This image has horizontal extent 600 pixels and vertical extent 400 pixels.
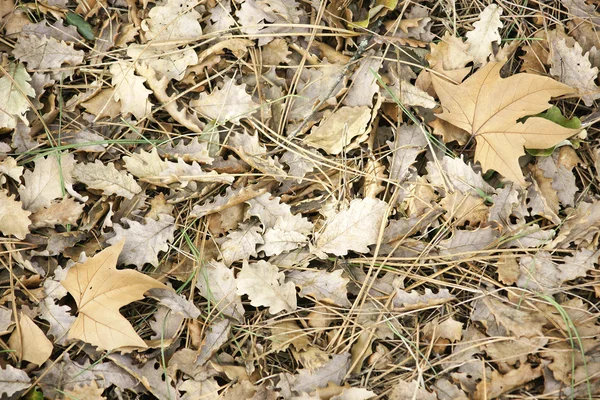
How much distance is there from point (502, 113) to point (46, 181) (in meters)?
2.05

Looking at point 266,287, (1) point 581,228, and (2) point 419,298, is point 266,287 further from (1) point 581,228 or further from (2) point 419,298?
(1) point 581,228

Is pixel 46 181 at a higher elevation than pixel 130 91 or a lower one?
lower

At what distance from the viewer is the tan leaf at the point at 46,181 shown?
7.16 ft

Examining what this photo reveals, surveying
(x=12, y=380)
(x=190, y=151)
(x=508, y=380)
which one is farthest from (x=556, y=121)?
(x=12, y=380)

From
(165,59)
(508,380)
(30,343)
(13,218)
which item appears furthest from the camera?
(165,59)

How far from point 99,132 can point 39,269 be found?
26.7 inches

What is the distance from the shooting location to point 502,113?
214 cm

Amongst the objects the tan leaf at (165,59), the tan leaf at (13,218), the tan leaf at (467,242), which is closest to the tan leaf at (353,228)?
the tan leaf at (467,242)

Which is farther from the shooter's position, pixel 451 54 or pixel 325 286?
pixel 451 54

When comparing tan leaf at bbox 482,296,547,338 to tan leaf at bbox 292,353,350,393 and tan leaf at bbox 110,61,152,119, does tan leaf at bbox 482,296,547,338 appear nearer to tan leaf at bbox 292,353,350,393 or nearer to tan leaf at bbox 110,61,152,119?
tan leaf at bbox 292,353,350,393

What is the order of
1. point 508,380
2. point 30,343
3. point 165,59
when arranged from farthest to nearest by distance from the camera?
point 165,59
point 30,343
point 508,380

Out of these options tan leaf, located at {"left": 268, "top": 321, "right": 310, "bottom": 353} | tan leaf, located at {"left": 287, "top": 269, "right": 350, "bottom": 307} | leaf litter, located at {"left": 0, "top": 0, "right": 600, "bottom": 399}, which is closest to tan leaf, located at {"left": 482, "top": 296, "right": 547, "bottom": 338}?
leaf litter, located at {"left": 0, "top": 0, "right": 600, "bottom": 399}

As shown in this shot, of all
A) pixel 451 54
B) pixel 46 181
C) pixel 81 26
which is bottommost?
pixel 46 181

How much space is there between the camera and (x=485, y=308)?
2.05 m
